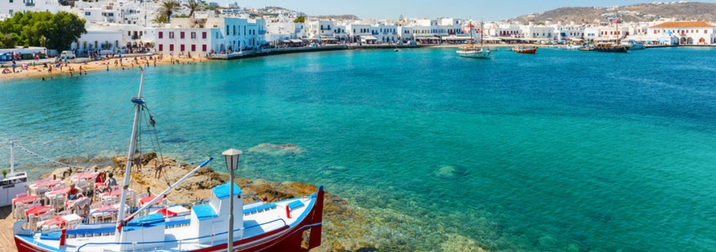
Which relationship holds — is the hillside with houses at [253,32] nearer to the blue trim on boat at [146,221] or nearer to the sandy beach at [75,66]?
the sandy beach at [75,66]

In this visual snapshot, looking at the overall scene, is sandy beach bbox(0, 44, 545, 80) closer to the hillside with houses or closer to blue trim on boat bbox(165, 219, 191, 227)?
the hillside with houses

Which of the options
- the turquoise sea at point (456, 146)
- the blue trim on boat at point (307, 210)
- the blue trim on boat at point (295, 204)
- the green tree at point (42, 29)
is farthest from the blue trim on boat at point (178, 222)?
the green tree at point (42, 29)

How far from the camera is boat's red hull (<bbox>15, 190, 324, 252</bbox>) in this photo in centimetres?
996

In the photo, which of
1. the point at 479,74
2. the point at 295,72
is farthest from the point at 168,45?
the point at 479,74

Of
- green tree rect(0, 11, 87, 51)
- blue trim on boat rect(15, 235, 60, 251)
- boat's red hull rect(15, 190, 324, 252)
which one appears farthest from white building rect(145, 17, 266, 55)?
blue trim on boat rect(15, 235, 60, 251)

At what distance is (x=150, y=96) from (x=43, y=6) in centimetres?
5331

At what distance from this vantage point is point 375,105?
116ft

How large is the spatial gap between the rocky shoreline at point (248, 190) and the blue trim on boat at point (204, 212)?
293 centimetres

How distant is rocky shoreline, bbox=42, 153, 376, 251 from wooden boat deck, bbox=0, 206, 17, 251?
9.03 feet

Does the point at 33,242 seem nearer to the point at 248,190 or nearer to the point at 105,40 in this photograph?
the point at 248,190

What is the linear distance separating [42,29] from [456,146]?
2036 inches

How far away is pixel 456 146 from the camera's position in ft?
74.7

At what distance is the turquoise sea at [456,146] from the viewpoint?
1411cm

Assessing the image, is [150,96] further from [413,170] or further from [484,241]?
[484,241]
